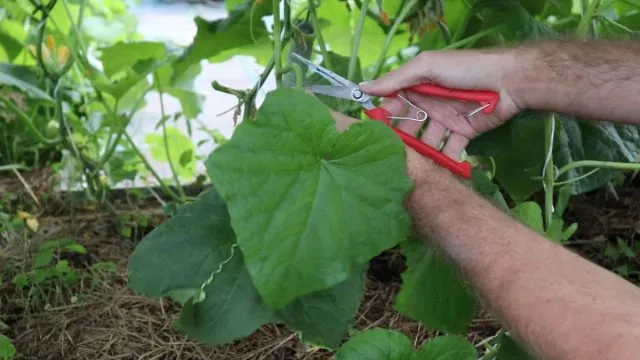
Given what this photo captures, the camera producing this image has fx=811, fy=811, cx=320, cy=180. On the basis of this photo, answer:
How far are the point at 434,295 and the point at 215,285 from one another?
257 mm

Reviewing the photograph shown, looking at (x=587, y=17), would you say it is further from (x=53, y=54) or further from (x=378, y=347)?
(x=53, y=54)

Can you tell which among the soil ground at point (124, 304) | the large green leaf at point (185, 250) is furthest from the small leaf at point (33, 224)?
the large green leaf at point (185, 250)

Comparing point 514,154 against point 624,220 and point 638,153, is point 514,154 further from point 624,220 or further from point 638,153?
point 624,220

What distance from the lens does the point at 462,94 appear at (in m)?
0.81

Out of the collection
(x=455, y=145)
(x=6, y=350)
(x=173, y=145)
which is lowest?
(x=173, y=145)

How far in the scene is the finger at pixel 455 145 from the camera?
867 mm

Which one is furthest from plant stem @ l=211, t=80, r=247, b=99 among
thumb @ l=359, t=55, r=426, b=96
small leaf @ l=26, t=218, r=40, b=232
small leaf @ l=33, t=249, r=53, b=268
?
small leaf @ l=26, t=218, r=40, b=232

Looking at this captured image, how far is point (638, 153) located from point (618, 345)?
63 centimetres

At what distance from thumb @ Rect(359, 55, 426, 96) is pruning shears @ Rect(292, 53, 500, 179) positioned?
12 mm

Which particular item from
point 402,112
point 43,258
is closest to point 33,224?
point 43,258

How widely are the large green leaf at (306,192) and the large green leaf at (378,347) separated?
0.07 meters

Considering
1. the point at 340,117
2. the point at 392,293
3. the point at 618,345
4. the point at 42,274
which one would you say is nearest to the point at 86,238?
the point at 42,274

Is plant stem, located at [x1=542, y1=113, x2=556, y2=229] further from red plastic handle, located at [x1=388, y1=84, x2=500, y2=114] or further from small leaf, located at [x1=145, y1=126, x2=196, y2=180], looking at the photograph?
small leaf, located at [x1=145, y1=126, x2=196, y2=180]

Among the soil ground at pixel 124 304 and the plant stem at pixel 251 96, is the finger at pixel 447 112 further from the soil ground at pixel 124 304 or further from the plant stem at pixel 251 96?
the soil ground at pixel 124 304
